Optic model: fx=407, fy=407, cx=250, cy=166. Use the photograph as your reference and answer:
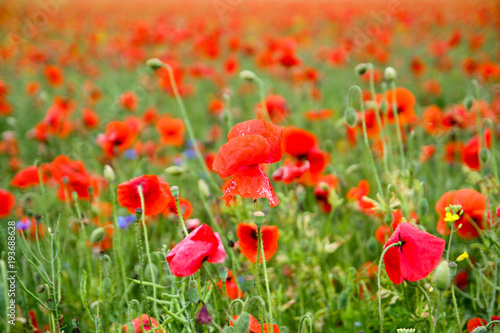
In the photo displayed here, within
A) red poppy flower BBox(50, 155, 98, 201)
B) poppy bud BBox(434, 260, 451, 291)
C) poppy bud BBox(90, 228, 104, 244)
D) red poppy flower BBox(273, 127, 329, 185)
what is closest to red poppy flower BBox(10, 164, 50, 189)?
red poppy flower BBox(50, 155, 98, 201)

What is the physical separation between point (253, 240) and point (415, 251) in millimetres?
497

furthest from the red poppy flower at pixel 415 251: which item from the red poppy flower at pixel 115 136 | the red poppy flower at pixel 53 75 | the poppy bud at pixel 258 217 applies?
the red poppy flower at pixel 53 75

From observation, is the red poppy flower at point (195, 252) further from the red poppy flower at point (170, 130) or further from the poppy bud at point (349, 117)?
the red poppy flower at point (170, 130)

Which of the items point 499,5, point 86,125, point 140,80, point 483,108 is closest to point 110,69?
point 140,80

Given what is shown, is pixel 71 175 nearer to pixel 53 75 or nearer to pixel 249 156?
pixel 249 156

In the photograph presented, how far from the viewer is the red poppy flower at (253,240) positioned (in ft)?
4.17

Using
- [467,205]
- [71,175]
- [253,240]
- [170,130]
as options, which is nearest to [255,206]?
[253,240]

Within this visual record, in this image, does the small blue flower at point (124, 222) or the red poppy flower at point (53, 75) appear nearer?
the small blue flower at point (124, 222)

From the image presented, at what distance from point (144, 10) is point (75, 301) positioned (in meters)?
12.9

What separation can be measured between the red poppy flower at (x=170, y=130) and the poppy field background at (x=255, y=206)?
0.01 m

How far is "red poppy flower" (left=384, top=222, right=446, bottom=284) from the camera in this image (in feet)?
3.21

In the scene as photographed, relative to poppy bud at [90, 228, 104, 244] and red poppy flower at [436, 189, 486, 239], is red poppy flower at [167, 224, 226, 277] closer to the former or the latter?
poppy bud at [90, 228, 104, 244]

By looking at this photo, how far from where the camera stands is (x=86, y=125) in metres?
3.39

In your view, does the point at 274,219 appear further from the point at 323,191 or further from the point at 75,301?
the point at 75,301
